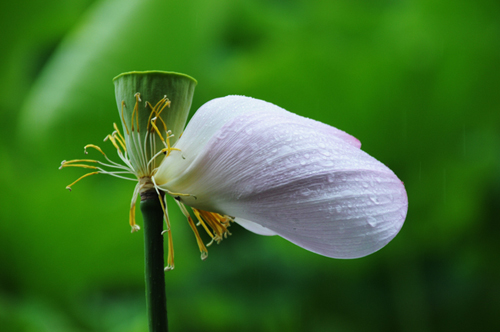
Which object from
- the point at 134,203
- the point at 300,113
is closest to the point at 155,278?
the point at 134,203

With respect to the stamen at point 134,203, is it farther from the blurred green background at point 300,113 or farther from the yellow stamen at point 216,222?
the blurred green background at point 300,113

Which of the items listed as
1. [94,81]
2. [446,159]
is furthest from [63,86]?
[446,159]

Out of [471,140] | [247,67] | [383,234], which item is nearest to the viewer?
[383,234]

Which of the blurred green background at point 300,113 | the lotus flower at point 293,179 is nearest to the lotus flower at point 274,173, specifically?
the lotus flower at point 293,179

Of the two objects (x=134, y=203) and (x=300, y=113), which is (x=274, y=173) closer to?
(x=134, y=203)

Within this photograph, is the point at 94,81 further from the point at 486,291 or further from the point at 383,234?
the point at 486,291

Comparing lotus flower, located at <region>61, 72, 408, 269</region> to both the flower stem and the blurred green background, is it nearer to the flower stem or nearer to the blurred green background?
the flower stem
